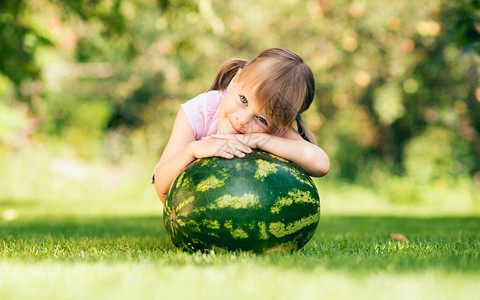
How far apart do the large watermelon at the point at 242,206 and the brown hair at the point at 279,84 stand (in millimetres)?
296

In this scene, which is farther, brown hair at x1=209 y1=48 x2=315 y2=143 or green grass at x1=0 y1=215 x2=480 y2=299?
brown hair at x1=209 y1=48 x2=315 y2=143

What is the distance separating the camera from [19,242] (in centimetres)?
365

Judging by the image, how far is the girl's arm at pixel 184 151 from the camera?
3.05 m

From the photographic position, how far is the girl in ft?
10.1

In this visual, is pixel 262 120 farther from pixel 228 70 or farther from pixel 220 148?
pixel 228 70

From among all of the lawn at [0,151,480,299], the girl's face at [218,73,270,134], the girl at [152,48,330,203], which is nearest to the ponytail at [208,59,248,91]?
the girl at [152,48,330,203]

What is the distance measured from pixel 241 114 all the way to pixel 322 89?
8.81 meters

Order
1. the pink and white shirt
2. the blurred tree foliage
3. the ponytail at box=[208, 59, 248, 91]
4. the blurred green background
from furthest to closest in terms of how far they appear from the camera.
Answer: the blurred green background, the blurred tree foliage, the ponytail at box=[208, 59, 248, 91], the pink and white shirt

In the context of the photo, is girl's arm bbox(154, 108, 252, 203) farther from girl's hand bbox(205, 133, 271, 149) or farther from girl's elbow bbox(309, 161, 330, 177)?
girl's elbow bbox(309, 161, 330, 177)

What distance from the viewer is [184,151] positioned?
3.25m

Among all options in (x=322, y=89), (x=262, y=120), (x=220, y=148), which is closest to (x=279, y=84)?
(x=262, y=120)

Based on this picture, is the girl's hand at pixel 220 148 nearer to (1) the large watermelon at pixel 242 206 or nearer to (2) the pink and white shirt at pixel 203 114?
(1) the large watermelon at pixel 242 206

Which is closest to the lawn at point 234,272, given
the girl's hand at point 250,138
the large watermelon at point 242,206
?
the large watermelon at point 242,206

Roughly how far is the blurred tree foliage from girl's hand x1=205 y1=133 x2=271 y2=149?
3.94m
